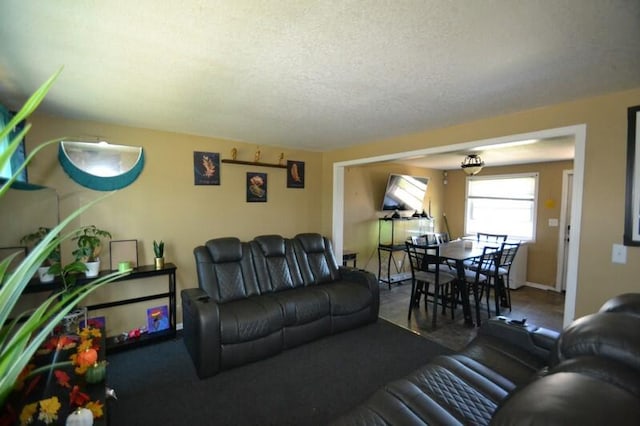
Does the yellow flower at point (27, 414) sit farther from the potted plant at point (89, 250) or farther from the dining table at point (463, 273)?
the dining table at point (463, 273)

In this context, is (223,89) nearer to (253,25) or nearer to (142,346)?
(253,25)

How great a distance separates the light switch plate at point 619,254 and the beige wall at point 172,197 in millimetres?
3436

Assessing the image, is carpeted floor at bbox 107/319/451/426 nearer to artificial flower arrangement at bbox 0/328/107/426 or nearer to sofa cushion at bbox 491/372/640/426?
artificial flower arrangement at bbox 0/328/107/426

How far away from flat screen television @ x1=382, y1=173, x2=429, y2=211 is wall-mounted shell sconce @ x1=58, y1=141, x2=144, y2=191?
12.9 feet

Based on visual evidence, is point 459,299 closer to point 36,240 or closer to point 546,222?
point 546,222

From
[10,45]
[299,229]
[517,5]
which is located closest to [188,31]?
[10,45]

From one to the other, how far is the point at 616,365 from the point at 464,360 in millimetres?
863

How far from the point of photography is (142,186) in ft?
10.4

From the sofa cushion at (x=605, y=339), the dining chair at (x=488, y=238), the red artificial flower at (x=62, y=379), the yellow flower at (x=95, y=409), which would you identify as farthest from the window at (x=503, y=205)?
the red artificial flower at (x=62, y=379)

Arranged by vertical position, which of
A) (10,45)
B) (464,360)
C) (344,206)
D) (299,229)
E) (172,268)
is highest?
(10,45)

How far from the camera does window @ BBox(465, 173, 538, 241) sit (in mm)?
5254

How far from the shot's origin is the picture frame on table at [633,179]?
188 centimetres

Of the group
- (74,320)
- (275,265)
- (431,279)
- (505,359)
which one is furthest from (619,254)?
(74,320)

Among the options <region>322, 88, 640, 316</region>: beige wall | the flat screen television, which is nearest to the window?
the flat screen television
